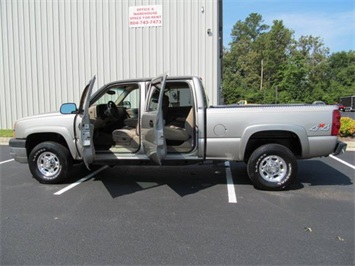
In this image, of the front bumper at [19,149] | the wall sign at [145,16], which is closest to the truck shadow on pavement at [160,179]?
the front bumper at [19,149]

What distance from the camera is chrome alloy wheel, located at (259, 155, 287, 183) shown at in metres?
5.46

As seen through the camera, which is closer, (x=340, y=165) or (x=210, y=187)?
(x=210, y=187)

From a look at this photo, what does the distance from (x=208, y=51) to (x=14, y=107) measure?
361 inches

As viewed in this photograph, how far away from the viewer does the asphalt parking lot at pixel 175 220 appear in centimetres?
334

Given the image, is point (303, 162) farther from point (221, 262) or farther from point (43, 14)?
point (43, 14)

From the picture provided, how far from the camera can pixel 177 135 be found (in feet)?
18.7

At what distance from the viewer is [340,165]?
7.47m

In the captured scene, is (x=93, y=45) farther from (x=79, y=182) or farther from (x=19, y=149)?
Answer: (x=79, y=182)

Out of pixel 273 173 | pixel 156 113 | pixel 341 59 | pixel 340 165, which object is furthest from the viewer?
pixel 341 59

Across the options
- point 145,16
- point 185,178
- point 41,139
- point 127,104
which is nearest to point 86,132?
point 41,139

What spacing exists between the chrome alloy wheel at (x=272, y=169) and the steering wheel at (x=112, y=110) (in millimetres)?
2865

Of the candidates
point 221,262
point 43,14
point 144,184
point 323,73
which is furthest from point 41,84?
point 323,73

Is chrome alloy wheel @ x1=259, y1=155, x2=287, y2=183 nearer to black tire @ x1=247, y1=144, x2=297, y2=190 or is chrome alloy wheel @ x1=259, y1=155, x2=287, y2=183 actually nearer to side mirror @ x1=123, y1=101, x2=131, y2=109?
black tire @ x1=247, y1=144, x2=297, y2=190

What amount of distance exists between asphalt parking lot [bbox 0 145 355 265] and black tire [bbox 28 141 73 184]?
0.71ft
